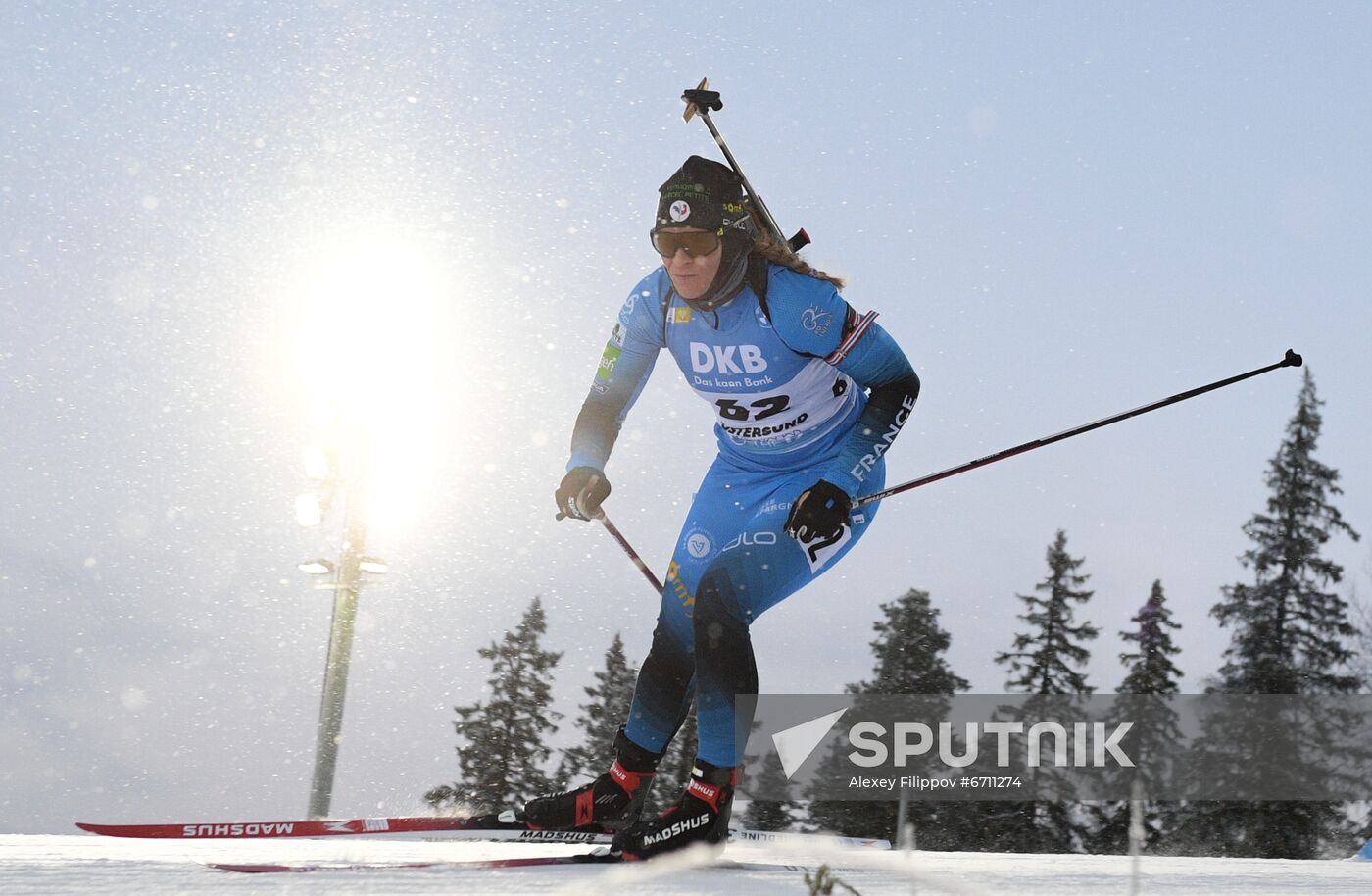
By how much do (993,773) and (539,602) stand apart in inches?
469

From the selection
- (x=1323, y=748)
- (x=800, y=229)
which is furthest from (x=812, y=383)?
(x=1323, y=748)

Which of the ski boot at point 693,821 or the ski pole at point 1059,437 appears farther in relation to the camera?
the ski pole at point 1059,437

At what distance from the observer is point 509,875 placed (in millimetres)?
2443

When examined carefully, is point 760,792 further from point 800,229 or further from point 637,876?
point 637,876

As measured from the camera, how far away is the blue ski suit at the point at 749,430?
372 centimetres

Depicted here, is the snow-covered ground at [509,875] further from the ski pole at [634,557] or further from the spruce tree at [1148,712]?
the spruce tree at [1148,712]

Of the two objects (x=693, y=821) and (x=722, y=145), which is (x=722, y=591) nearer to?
(x=693, y=821)

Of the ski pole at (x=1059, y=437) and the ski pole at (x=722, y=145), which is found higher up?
the ski pole at (x=722, y=145)

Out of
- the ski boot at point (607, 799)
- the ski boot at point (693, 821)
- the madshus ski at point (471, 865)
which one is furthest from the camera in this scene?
the ski boot at point (607, 799)

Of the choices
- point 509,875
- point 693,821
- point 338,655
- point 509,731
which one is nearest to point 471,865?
point 509,875

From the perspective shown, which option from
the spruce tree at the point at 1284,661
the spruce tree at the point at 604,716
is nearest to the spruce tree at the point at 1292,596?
the spruce tree at the point at 1284,661

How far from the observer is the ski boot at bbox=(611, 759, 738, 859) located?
3.25m

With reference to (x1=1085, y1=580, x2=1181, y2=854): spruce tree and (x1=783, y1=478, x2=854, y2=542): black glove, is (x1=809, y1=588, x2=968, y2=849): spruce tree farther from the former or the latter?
(x1=783, y1=478, x2=854, y2=542): black glove

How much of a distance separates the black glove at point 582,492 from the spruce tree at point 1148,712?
23.3m
